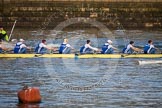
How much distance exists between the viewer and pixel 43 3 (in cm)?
6644

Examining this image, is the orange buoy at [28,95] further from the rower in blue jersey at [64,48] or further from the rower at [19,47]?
the rower in blue jersey at [64,48]

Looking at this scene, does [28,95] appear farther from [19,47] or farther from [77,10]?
[77,10]

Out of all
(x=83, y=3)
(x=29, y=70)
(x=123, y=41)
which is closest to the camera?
(x=29, y=70)

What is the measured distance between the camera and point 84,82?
32.2 metres

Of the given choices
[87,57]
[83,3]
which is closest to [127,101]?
[87,57]

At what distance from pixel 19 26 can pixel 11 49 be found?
1041 inches

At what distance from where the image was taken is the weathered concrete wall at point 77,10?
66.2 meters

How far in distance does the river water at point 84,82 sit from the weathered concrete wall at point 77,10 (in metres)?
24.9

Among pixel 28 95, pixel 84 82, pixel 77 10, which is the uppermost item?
pixel 77 10

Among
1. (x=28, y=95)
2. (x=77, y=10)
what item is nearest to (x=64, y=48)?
(x=28, y=95)

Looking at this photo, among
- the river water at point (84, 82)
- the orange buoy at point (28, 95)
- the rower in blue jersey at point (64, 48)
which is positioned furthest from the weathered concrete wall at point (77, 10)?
the orange buoy at point (28, 95)

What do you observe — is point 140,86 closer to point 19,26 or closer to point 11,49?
point 11,49

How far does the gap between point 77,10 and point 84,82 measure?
34.6 m

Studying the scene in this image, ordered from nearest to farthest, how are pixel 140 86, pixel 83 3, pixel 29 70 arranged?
1. pixel 140 86
2. pixel 29 70
3. pixel 83 3
